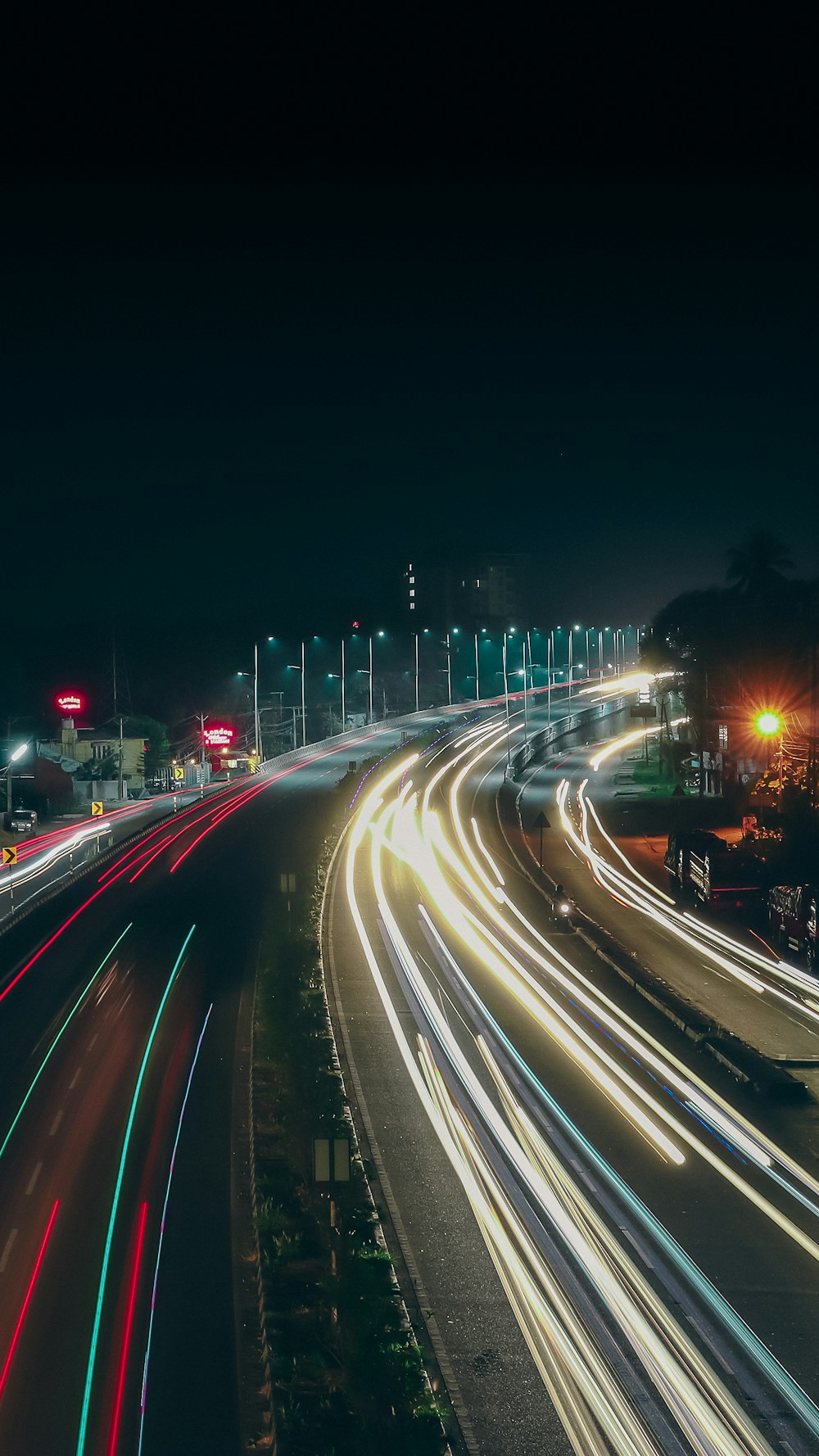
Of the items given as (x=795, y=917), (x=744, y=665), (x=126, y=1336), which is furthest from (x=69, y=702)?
(x=126, y=1336)

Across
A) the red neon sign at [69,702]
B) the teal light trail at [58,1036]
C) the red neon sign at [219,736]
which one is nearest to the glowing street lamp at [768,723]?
the teal light trail at [58,1036]

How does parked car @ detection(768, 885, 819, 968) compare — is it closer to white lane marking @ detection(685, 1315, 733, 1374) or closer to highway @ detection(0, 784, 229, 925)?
white lane marking @ detection(685, 1315, 733, 1374)

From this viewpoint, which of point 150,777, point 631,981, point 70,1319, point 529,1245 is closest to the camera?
point 70,1319

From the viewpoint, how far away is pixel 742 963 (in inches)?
984

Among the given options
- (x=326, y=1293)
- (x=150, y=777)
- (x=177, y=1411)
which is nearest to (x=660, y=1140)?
(x=326, y=1293)

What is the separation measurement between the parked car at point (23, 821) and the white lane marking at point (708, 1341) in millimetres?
49771

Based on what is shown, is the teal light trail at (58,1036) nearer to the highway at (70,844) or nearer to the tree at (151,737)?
the highway at (70,844)

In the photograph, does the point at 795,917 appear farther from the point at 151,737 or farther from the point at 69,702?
the point at 69,702

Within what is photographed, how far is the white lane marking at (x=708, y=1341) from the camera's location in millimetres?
10000

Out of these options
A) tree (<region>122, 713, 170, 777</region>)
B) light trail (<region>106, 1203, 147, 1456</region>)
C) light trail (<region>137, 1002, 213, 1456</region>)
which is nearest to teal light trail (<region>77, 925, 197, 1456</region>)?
light trail (<region>106, 1203, 147, 1456</region>)

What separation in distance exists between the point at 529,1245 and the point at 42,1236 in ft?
18.3

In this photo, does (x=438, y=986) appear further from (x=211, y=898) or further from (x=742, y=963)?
(x=211, y=898)

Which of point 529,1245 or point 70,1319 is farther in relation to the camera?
point 529,1245

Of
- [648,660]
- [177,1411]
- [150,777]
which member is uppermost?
[648,660]
